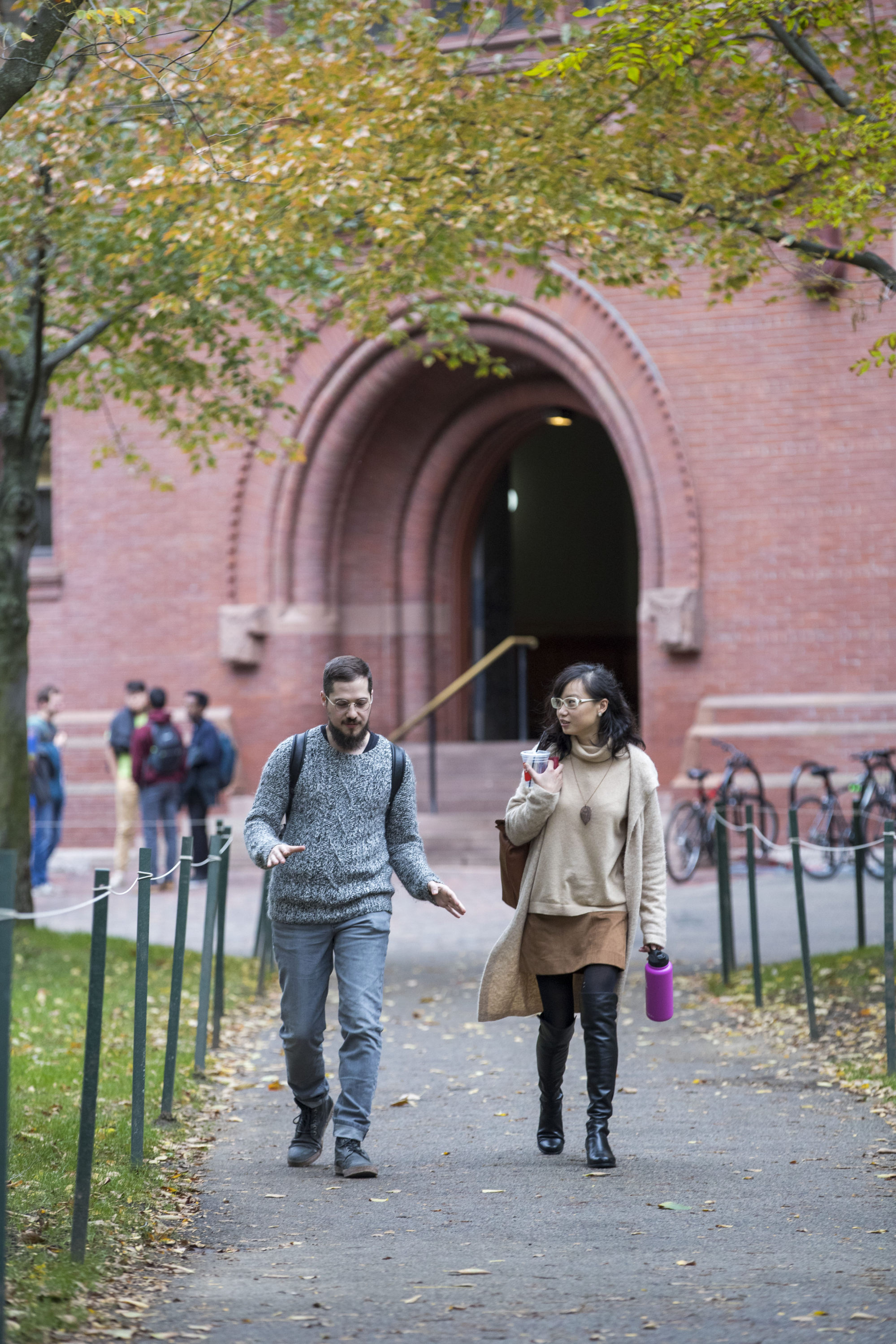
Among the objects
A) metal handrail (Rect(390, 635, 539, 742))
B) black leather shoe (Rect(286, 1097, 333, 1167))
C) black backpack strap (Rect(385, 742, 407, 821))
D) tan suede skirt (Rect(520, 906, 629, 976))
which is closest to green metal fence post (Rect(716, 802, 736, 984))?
tan suede skirt (Rect(520, 906, 629, 976))

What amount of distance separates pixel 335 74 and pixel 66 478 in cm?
1067

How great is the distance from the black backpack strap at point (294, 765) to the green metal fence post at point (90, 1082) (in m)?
1.20

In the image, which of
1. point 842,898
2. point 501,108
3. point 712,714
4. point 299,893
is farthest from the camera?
point 712,714

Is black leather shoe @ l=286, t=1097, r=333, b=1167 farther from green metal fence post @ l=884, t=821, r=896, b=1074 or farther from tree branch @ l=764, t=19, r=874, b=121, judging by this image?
tree branch @ l=764, t=19, r=874, b=121

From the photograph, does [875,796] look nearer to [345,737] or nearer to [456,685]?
[456,685]

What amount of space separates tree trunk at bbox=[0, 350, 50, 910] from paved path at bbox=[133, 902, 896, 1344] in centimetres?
408

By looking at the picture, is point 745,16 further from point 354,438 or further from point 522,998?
point 354,438

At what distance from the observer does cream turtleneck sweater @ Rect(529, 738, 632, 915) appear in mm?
5570

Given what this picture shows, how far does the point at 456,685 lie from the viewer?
60.8ft

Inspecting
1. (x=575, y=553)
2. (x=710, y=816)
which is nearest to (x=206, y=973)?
(x=710, y=816)

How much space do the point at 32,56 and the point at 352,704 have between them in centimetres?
247

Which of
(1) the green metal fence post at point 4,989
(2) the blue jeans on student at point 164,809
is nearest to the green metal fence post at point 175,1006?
(1) the green metal fence post at point 4,989

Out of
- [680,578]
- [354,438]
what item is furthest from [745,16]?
[354,438]

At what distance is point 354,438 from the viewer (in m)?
17.9
